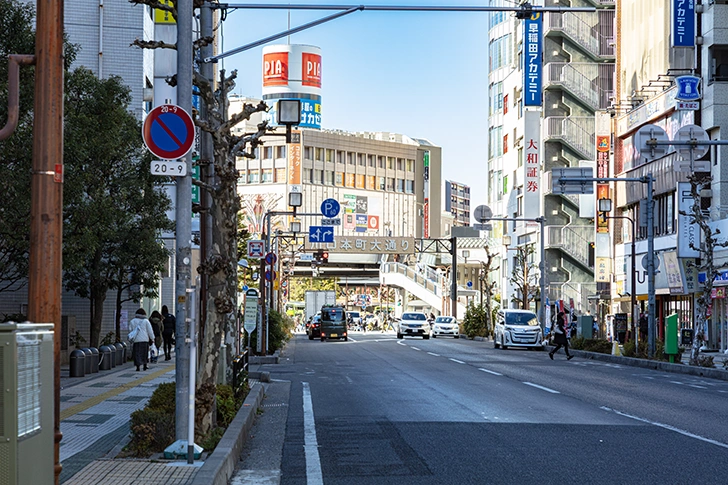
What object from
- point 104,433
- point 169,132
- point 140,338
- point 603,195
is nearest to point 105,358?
point 140,338

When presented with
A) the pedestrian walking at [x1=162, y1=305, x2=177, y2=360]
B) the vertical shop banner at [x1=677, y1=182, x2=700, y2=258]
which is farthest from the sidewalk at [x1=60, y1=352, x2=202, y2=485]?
the vertical shop banner at [x1=677, y1=182, x2=700, y2=258]

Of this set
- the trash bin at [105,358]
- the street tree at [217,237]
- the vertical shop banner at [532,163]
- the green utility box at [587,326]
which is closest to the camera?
the street tree at [217,237]

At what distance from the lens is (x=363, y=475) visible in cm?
1020

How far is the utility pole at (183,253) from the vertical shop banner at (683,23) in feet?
122

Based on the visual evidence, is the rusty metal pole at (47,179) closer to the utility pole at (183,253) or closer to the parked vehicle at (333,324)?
the utility pole at (183,253)

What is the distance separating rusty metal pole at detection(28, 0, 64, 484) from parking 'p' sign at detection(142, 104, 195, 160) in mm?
2418

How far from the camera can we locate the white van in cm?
4700

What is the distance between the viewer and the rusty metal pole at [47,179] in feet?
24.7

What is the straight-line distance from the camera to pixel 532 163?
240ft

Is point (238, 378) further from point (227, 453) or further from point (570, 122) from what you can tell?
point (570, 122)

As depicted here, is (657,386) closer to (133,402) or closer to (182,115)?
(133,402)

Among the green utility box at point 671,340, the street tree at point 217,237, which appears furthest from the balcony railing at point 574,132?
the street tree at point 217,237

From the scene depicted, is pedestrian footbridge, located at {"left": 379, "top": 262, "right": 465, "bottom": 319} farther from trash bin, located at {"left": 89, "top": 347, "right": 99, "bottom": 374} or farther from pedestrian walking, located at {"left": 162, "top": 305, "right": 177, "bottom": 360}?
trash bin, located at {"left": 89, "top": 347, "right": 99, "bottom": 374}

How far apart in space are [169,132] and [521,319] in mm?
39435
